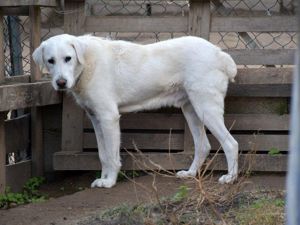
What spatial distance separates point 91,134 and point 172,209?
81.3 inches

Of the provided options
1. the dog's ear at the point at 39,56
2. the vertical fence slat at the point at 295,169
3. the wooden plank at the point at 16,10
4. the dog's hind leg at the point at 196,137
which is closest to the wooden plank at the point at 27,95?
the dog's ear at the point at 39,56

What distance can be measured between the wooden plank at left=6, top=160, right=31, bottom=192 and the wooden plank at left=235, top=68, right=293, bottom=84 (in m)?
2.06

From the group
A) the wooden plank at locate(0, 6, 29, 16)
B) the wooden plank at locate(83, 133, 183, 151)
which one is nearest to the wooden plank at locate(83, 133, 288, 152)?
the wooden plank at locate(83, 133, 183, 151)

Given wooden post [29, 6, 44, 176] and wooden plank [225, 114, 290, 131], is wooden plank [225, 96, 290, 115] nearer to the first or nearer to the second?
wooden plank [225, 114, 290, 131]

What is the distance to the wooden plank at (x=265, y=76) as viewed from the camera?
5.07 meters

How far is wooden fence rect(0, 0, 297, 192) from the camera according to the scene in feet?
16.7

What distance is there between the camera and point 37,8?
5.03 m

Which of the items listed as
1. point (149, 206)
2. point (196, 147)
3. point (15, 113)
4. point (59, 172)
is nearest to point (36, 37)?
point (15, 113)

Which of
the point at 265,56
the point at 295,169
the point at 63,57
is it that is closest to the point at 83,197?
the point at 63,57

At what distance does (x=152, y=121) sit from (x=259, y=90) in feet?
3.25

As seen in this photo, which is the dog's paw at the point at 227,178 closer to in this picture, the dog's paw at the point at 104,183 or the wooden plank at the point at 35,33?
the dog's paw at the point at 104,183

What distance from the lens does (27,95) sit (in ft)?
16.3

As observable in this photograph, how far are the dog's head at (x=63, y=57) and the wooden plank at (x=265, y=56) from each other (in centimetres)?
133

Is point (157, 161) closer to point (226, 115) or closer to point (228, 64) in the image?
point (226, 115)
